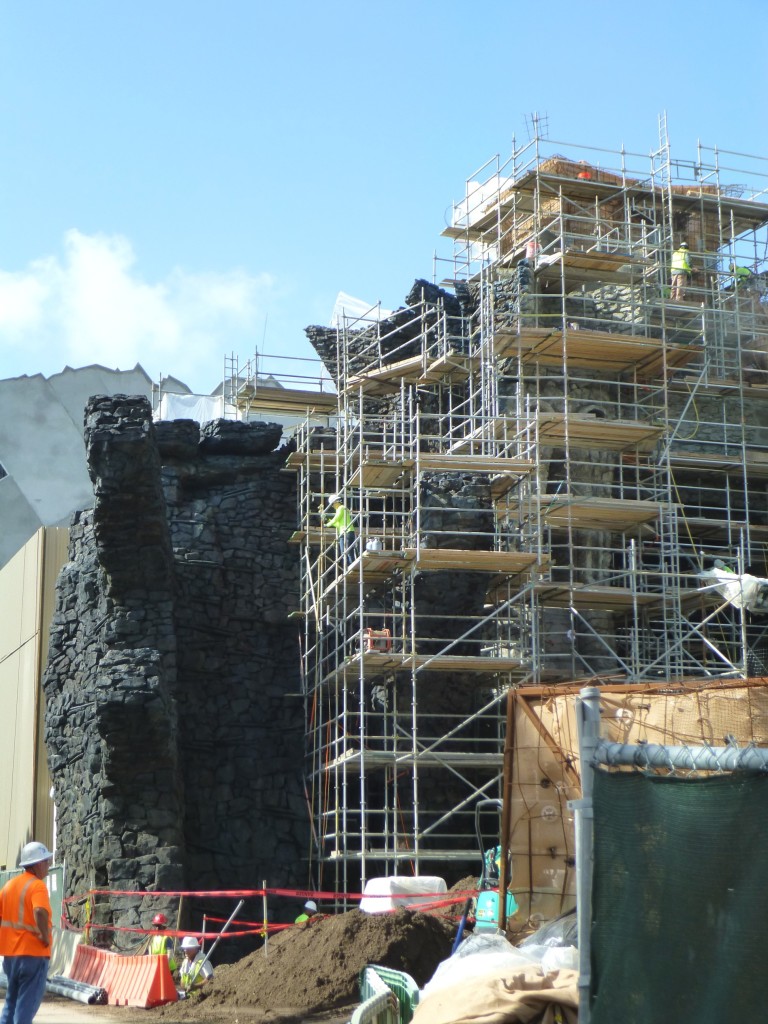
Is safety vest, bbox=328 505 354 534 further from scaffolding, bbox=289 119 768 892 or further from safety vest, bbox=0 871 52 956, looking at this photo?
safety vest, bbox=0 871 52 956

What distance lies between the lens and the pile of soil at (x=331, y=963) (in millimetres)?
11570

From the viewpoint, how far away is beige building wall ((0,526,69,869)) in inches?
898

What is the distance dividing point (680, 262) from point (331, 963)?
1520 cm

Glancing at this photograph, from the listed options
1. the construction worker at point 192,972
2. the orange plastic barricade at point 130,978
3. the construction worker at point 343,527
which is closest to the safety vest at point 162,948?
the construction worker at point 192,972

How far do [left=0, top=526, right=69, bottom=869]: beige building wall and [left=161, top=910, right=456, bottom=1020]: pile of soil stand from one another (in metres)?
10.5

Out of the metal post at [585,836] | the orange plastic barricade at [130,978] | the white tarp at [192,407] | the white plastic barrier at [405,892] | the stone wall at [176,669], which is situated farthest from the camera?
the white tarp at [192,407]

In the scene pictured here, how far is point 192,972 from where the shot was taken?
13141 millimetres

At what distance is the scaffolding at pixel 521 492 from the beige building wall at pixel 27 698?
4775 millimetres

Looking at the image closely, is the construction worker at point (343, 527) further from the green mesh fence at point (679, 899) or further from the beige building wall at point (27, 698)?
the green mesh fence at point (679, 899)

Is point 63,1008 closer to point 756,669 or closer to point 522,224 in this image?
point 756,669

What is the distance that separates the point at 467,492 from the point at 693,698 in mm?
8843

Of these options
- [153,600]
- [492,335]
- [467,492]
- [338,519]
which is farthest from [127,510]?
[492,335]

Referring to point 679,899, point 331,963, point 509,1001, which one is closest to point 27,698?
point 331,963

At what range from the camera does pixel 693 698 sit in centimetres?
1088
